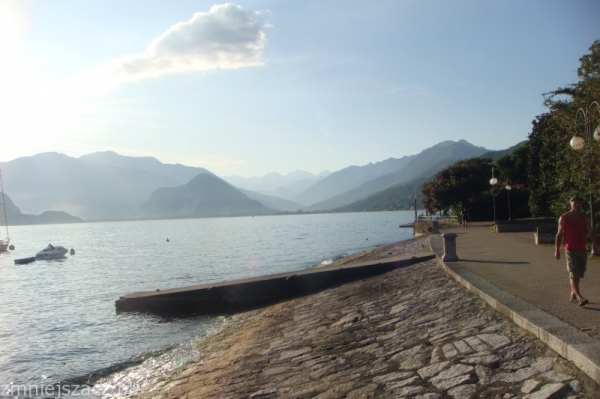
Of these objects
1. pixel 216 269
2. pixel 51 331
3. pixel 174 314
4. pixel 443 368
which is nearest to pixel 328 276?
pixel 174 314

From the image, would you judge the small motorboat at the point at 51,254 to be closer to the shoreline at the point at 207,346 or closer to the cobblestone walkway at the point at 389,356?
the shoreline at the point at 207,346

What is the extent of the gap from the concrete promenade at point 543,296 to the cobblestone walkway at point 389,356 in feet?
0.59

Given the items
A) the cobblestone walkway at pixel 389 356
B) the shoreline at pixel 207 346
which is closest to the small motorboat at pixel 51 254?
the shoreline at pixel 207 346

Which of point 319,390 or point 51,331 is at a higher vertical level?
point 319,390

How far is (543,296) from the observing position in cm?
852

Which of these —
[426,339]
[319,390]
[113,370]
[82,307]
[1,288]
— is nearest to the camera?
[319,390]

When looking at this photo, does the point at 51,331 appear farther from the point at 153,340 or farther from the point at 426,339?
the point at 426,339

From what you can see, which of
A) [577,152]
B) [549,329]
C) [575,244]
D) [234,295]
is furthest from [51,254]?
[549,329]

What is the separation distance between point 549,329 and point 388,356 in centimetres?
250

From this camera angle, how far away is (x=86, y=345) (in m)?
15.0

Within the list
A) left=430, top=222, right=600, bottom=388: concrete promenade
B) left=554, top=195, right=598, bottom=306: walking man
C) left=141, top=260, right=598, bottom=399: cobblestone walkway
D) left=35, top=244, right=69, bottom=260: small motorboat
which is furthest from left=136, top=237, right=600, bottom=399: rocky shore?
left=35, top=244, right=69, bottom=260: small motorboat

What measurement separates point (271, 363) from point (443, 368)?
3.81 meters

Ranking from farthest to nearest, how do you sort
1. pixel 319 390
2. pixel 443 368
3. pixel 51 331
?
pixel 51 331 < pixel 319 390 < pixel 443 368

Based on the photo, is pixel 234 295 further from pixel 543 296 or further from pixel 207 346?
pixel 543 296
